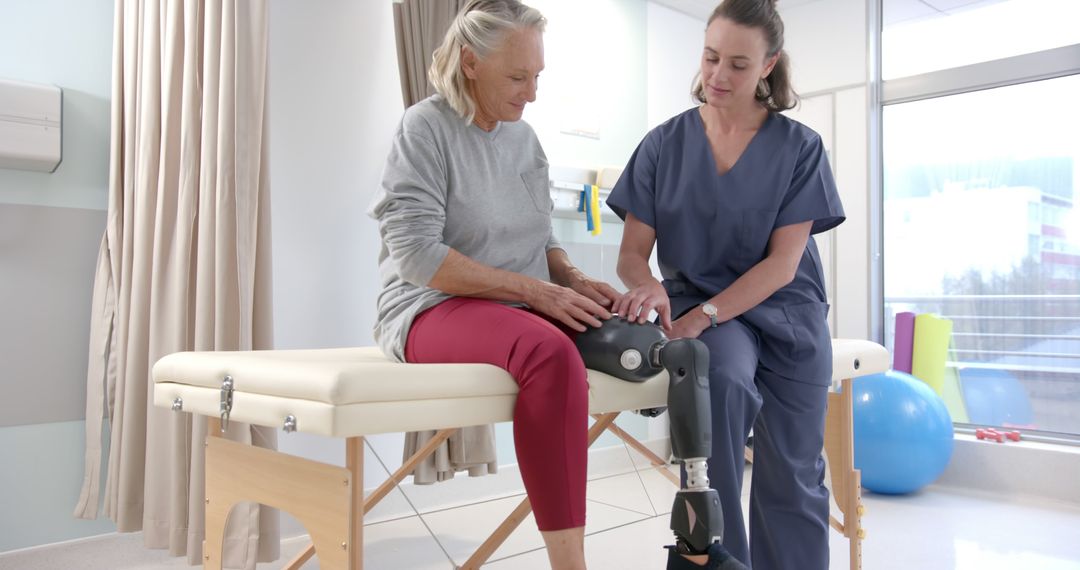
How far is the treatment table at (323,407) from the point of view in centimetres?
125

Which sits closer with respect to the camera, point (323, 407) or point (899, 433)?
point (323, 407)

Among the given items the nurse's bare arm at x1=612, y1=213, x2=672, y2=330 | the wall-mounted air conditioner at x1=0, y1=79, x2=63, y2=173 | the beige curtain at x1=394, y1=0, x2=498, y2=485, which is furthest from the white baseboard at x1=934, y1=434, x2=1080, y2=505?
the wall-mounted air conditioner at x1=0, y1=79, x2=63, y2=173

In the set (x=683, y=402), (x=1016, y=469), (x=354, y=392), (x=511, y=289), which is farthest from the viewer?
(x=1016, y=469)

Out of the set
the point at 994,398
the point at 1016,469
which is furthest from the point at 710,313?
the point at 994,398

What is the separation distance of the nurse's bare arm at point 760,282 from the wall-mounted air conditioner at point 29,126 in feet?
5.53

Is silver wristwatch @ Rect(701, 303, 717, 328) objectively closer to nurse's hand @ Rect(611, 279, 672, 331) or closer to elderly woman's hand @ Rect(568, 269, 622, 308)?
nurse's hand @ Rect(611, 279, 672, 331)

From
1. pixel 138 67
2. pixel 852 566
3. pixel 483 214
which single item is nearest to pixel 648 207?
pixel 483 214

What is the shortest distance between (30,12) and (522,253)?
162 centimetres

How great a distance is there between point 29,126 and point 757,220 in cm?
182

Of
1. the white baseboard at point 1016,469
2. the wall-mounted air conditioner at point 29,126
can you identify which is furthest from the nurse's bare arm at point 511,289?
the white baseboard at point 1016,469

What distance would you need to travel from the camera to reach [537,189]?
1729 mm

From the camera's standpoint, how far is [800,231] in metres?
1.83

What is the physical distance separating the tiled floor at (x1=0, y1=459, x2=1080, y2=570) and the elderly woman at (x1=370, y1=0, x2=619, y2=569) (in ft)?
3.40

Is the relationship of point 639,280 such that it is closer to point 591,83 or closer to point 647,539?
point 647,539
